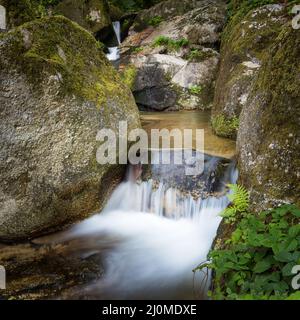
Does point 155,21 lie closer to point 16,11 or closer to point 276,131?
point 16,11

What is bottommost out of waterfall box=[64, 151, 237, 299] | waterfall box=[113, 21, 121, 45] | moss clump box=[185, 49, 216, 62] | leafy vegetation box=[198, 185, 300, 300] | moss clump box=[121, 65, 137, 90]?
waterfall box=[64, 151, 237, 299]

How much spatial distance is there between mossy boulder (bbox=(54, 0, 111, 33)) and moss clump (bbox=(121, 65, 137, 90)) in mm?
4944

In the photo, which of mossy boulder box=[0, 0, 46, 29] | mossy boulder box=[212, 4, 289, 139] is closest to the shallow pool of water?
mossy boulder box=[212, 4, 289, 139]

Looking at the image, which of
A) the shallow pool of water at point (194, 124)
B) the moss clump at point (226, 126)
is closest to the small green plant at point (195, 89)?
the shallow pool of water at point (194, 124)

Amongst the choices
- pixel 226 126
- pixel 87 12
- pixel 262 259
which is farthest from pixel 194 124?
pixel 87 12

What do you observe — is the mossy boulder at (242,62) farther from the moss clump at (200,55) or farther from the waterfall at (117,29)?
the waterfall at (117,29)

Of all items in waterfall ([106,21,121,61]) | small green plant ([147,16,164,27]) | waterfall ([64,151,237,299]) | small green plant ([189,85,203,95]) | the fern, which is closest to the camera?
the fern

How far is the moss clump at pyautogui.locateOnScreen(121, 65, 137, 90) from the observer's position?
33.7 feet

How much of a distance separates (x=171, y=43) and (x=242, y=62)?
16.0 ft

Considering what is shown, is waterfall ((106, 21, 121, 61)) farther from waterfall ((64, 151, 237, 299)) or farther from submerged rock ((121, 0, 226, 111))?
waterfall ((64, 151, 237, 299))

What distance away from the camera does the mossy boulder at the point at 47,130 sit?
174 inches

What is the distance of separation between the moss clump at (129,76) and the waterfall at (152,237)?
17.5 feet

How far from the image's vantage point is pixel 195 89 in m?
9.81
